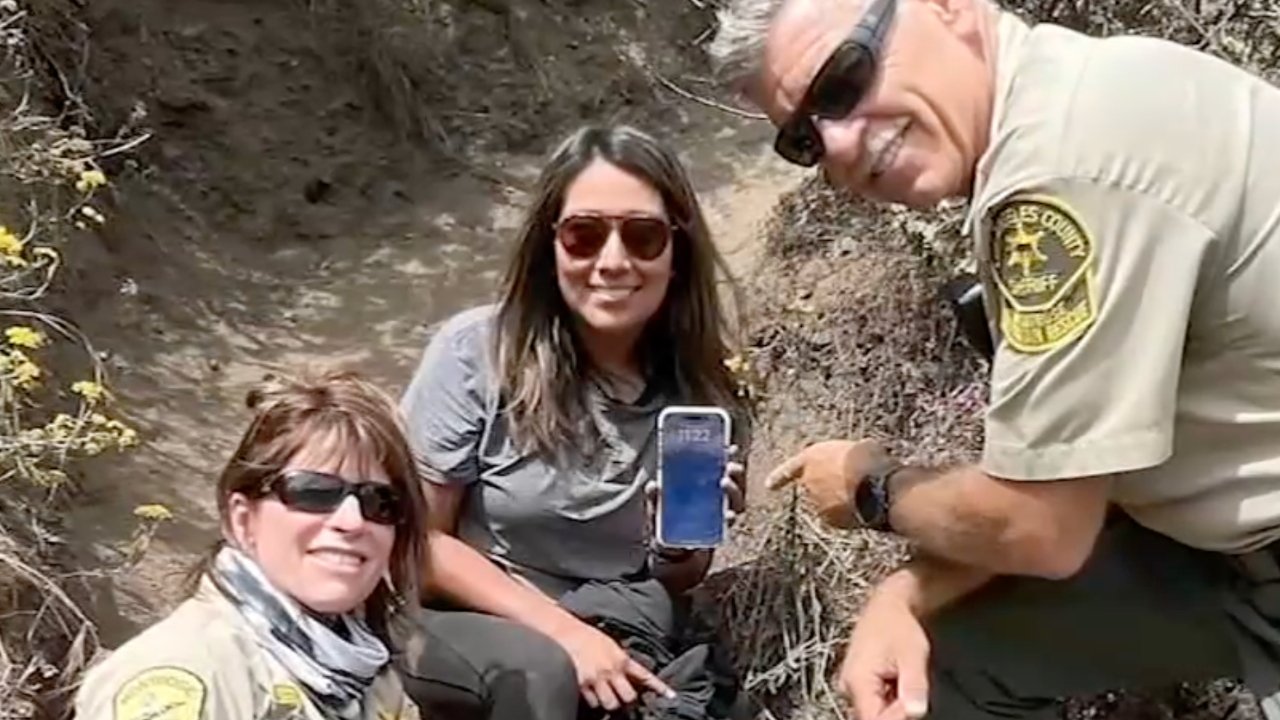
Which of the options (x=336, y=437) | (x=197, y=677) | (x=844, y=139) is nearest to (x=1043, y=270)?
(x=844, y=139)

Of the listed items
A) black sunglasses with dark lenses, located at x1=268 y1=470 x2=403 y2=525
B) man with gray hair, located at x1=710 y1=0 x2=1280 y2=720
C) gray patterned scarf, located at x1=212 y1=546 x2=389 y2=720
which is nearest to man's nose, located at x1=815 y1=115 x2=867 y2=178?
man with gray hair, located at x1=710 y1=0 x2=1280 y2=720

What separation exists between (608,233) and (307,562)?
0.83 m

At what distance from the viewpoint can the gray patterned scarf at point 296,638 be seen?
2.14 m

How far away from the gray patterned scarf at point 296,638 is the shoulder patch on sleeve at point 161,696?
0.54 ft

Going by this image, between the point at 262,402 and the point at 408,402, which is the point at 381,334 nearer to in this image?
the point at 408,402

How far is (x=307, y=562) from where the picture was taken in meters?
2.18

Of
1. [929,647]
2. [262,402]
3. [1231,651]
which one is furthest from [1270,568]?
[262,402]

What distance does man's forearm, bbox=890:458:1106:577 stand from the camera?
208 cm

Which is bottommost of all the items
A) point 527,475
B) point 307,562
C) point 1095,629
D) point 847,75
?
point 527,475

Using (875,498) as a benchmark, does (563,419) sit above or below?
below

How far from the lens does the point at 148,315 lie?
4648 mm

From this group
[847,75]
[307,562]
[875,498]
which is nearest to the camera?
[847,75]

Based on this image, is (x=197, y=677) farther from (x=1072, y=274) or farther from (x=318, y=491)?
(x=1072, y=274)

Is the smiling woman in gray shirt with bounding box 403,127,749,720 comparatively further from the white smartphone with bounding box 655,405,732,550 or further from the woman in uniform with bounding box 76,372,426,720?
the woman in uniform with bounding box 76,372,426,720
